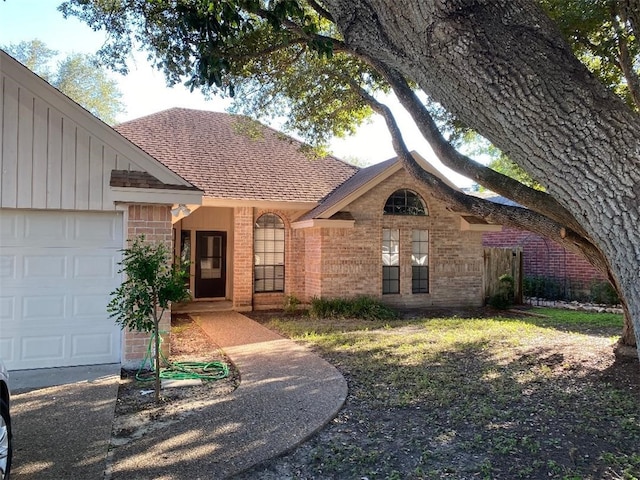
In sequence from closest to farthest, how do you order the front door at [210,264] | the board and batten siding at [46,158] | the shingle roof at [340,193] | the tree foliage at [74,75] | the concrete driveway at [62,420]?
the concrete driveway at [62,420] → the board and batten siding at [46,158] → the shingle roof at [340,193] → the front door at [210,264] → the tree foliage at [74,75]

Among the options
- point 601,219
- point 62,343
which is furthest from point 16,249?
point 601,219

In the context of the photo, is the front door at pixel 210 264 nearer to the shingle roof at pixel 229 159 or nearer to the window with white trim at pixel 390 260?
the shingle roof at pixel 229 159

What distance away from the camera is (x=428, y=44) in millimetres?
3291

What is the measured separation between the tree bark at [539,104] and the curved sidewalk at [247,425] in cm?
335

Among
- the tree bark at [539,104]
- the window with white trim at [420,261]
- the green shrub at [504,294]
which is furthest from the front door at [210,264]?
the tree bark at [539,104]

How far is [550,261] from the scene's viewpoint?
61.7 ft

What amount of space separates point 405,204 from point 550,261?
7.74m

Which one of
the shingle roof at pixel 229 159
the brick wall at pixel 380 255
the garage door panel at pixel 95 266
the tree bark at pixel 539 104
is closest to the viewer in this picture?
the tree bark at pixel 539 104

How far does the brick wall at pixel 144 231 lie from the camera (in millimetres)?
7508

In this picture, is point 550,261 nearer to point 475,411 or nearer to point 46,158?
point 475,411

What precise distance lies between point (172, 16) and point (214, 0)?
95.2 inches

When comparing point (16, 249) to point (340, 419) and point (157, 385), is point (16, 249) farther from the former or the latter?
point (340, 419)

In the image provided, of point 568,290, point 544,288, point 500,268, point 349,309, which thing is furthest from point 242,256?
point 568,290

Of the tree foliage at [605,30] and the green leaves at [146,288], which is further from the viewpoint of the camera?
the tree foliage at [605,30]
